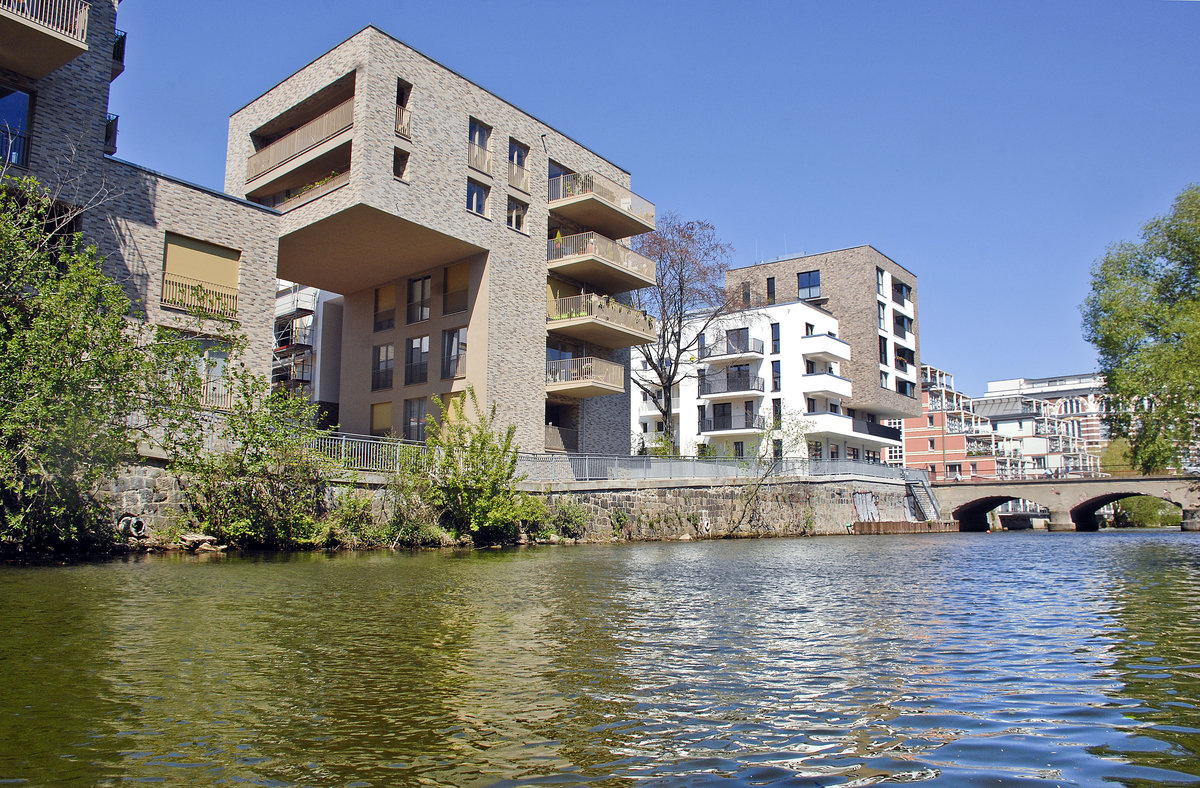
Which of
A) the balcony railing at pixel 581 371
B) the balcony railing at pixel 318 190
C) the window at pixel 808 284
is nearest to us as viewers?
the balcony railing at pixel 318 190

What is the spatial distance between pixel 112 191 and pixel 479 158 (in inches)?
521

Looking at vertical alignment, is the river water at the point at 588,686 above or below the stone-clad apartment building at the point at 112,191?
below

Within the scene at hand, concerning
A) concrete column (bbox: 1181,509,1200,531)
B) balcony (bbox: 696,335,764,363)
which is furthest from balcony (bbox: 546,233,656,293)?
concrete column (bbox: 1181,509,1200,531)

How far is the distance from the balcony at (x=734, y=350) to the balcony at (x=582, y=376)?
22225 mm

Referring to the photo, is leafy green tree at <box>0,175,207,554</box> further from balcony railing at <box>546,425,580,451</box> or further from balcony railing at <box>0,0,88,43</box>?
balcony railing at <box>546,425,580,451</box>

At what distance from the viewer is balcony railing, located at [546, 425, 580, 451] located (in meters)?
34.8

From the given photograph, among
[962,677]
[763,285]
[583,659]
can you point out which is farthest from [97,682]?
[763,285]

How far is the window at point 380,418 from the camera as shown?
3529 cm

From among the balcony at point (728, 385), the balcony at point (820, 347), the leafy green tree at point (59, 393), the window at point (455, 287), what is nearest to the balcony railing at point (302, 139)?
the window at point (455, 287)

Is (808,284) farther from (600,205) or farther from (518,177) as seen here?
(518,177)

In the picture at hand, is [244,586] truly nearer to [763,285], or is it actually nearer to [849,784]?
[849,784]

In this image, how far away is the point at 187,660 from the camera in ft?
22.6

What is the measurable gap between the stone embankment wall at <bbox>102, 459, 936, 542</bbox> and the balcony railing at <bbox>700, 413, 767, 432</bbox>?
34.0 ft

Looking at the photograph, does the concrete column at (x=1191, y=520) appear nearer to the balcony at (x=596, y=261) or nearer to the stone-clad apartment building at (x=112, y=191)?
the balcony at (x=596, y=261)
